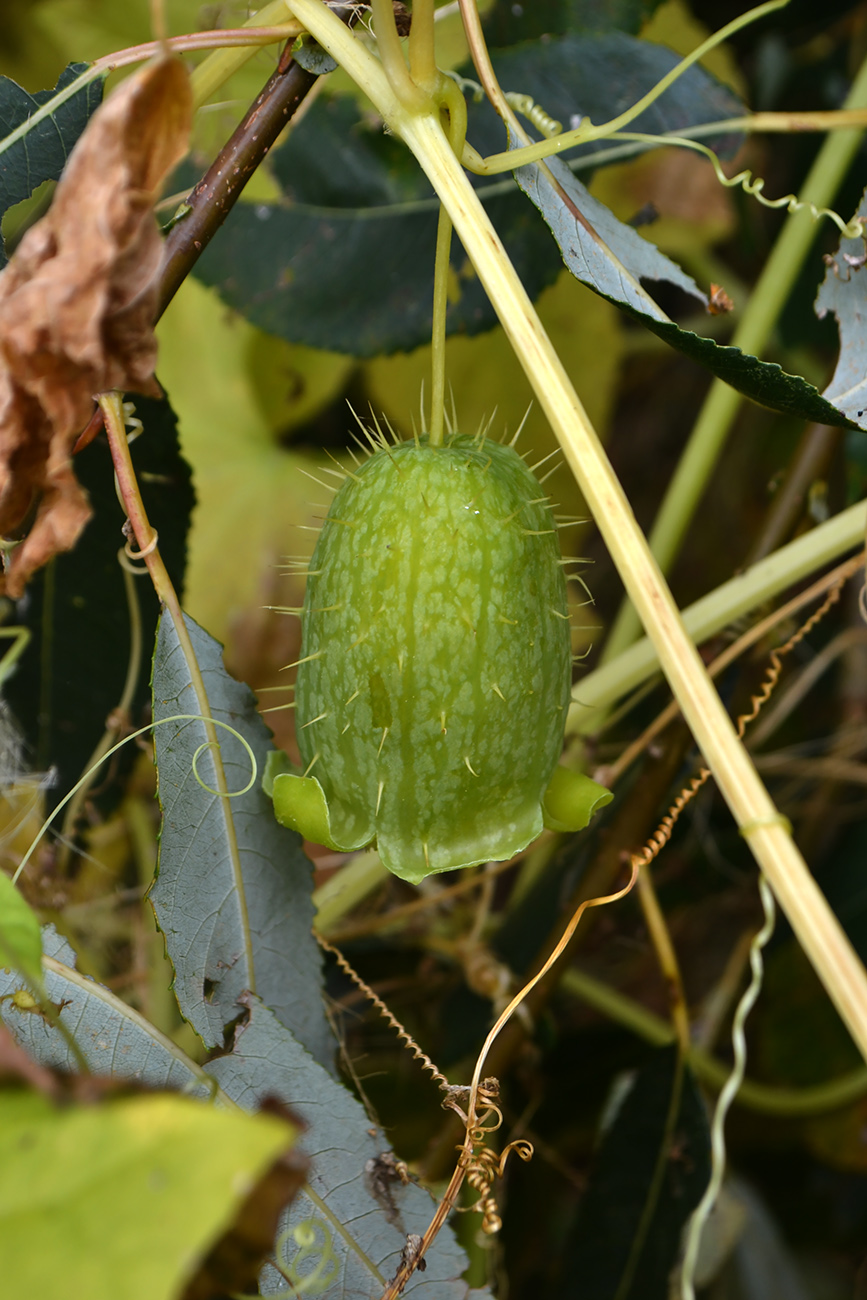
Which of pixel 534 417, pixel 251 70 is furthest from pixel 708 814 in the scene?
pixel 251 70

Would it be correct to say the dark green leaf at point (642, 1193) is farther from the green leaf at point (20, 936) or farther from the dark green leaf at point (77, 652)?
the green leaf at point (20, 936)

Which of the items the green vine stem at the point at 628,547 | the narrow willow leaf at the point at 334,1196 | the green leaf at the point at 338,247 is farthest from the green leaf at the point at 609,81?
the narrow willow leaf at the point at 334,1196

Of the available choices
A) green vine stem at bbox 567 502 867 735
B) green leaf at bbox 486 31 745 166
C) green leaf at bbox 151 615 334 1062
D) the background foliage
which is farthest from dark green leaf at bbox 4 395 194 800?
green leaf at bbox 486 31 745 166

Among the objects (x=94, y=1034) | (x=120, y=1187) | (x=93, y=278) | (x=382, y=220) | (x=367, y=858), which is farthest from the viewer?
(x=382, y=220)

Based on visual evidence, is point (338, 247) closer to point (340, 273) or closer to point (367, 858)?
point (340, 273)

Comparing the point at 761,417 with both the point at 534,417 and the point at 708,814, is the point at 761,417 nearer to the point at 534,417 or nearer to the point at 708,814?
the point at 534,417

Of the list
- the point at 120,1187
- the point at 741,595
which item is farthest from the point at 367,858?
the point at 120,1187
